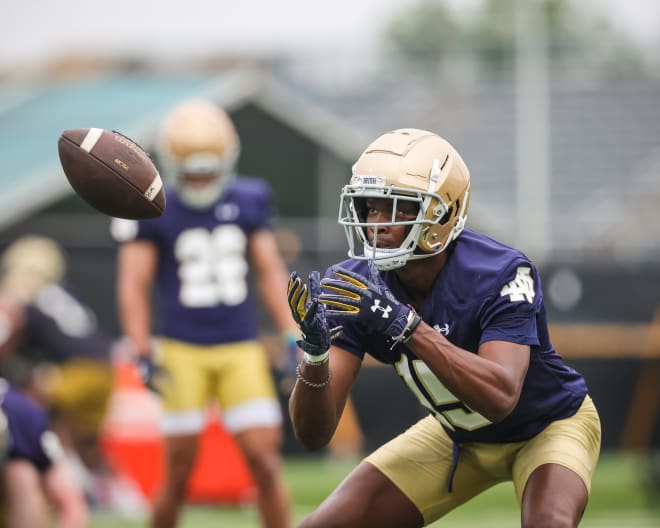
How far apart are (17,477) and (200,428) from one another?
1.02m

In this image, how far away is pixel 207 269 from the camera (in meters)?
5.75

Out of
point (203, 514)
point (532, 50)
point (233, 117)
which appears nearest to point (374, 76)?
point (532, 50)

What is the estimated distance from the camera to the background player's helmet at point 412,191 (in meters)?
3.61

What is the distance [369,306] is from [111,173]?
108 centimetres

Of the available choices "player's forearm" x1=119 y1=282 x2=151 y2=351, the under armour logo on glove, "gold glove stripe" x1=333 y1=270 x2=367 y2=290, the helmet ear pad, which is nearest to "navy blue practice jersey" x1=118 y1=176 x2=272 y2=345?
"player's forearm" x1=119 y1=282 x2=151 y2=351

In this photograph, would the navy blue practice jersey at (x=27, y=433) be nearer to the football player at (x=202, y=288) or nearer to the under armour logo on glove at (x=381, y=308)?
the football player at (x=202, y=288)

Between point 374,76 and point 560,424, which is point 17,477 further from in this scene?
point 374,76

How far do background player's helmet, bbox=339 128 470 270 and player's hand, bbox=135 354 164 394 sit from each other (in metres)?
2.03

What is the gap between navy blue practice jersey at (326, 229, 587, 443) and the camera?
3.56 meters

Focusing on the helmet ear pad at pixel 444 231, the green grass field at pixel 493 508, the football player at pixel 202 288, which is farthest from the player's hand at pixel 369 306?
the green grass field at pixel 493 508

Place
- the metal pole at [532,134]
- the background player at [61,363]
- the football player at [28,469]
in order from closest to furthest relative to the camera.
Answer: the football player at [28,469], the background player at [61,363], the metal pole at [532,134]

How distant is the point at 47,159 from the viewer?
12977 millimetres

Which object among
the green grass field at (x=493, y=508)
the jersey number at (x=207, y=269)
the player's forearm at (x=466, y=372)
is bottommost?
the green grass field at (x=493, y=508)

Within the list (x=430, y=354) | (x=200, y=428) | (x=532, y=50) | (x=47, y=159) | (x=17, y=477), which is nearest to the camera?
(x=430, y=354)
